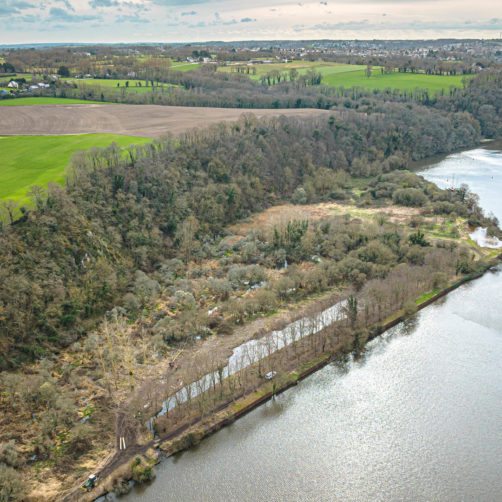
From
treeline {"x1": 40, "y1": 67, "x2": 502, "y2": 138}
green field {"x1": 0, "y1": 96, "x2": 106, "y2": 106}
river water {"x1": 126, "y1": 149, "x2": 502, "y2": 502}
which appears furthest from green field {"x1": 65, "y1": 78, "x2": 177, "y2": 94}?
river water {"x1": 126, "y1": 149, "x2": 502, "y2": 502}

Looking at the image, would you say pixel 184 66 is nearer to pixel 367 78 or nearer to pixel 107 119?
pixel 367 78

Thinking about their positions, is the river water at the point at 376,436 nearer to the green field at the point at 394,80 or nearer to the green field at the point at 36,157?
the green field at the point at 36,157

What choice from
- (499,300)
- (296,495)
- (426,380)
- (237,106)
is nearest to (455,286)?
(499,300)

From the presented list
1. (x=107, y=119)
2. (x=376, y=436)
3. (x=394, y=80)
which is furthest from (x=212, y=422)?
(x=394, y=80)

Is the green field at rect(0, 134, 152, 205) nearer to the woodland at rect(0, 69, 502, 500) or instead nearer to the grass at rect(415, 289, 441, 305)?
the woodland at rect(0, 69, 502, 500)

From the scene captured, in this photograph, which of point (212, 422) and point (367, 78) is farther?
point (367, 78)

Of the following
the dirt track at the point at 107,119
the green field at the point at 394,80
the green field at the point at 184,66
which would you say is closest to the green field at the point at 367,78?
the green field at the point at 394,80
